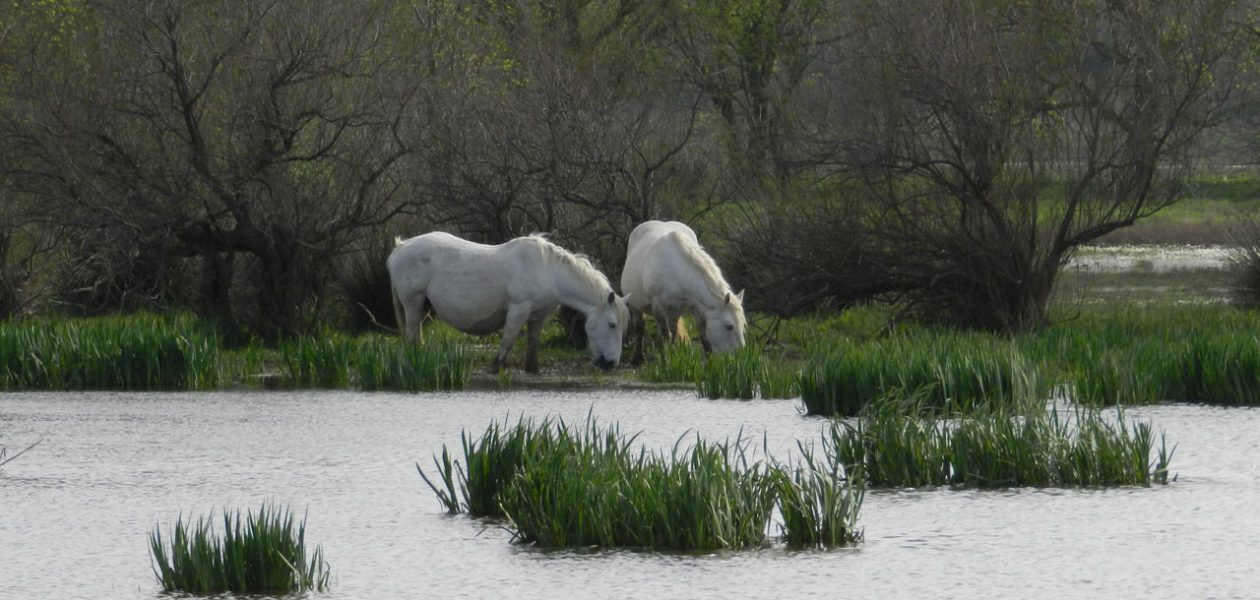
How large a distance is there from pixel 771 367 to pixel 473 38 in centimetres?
1203

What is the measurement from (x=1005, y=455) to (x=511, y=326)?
23.3ft

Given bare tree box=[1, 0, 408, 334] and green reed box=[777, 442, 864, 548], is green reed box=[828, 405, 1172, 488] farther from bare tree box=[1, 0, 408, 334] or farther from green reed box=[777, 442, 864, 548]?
bare tree box=[1, 0, 408, 334]

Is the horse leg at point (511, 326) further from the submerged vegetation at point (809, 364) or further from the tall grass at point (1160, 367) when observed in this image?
the tall grass at point (1160, 367)

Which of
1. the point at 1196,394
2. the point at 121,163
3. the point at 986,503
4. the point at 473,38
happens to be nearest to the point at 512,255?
the point at 121,163

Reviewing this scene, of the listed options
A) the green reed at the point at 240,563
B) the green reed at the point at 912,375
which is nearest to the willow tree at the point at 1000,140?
the green reed at the point at 912,375

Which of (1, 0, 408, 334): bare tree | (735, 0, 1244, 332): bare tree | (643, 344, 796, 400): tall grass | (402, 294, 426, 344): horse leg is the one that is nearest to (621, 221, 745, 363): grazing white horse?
(643, 344, 796, 400): tall grass

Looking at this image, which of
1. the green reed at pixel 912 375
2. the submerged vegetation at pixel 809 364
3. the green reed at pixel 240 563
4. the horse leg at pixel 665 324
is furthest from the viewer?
the horse leg at pixel 665 324

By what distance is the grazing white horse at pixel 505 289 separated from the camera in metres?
15.3

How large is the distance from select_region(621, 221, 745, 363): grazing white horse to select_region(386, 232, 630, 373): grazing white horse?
395 millimetres

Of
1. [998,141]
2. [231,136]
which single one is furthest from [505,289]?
[998,141]

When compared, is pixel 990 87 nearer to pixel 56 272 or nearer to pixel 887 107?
pixel 887 107

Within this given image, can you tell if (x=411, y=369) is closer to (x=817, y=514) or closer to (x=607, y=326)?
(x=607, y=326)

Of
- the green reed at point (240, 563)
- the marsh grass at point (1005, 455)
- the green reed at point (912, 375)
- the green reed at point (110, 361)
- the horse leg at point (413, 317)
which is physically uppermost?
the horse leg at point (413, 317)

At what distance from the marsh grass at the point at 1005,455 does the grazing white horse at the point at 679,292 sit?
5747 mm
